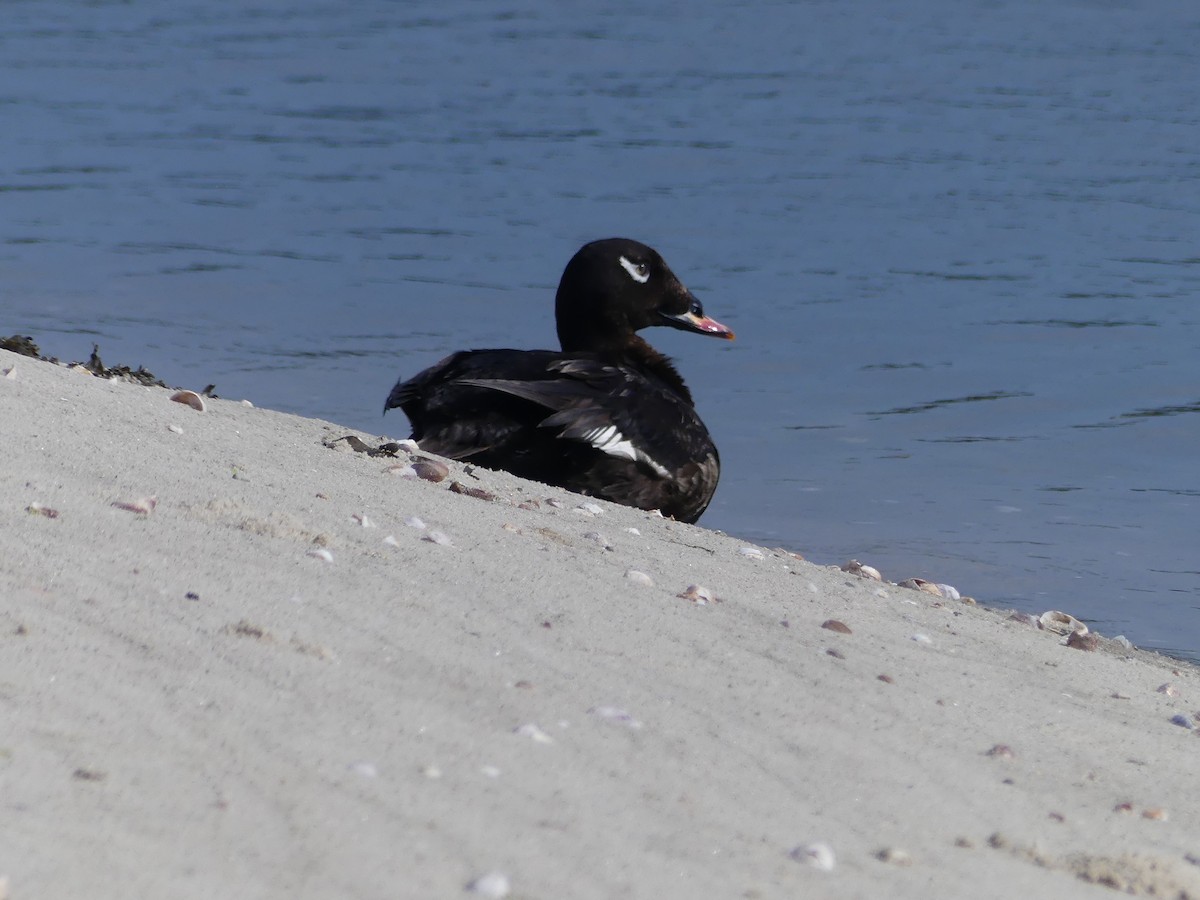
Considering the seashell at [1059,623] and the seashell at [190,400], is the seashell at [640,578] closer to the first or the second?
the seashell at [1059,623]

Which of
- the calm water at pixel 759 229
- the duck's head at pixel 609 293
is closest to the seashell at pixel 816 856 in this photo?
the calm water at pixel 759 229

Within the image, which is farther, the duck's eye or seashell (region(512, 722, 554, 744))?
the duck's eye

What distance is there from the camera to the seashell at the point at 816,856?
2629mm

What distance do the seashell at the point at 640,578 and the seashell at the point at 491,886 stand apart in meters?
1.96

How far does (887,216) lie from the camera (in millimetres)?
15227

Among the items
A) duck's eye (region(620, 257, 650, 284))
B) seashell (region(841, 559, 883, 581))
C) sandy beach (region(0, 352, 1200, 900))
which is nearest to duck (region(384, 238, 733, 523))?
duck's eye (region(620, 257, 650, 284))

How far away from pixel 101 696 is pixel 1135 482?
276 inches

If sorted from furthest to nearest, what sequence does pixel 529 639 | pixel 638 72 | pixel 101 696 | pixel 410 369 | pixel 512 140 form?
pixel 638 72, pixel 512 140, pixel 410 369, pixel 529 639, pixel 101 696

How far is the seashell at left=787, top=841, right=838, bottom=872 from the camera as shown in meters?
2.63

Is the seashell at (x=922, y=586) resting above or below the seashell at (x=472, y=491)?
below

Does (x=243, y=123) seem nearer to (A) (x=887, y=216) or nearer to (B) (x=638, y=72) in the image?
(B) (x=638, y=72)

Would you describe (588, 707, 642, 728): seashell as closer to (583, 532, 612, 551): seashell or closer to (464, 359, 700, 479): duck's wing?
(583, 532, 612, 551): seashell

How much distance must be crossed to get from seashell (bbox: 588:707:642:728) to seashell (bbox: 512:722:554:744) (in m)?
0.18

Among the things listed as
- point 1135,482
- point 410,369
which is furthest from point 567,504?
point 410,369
